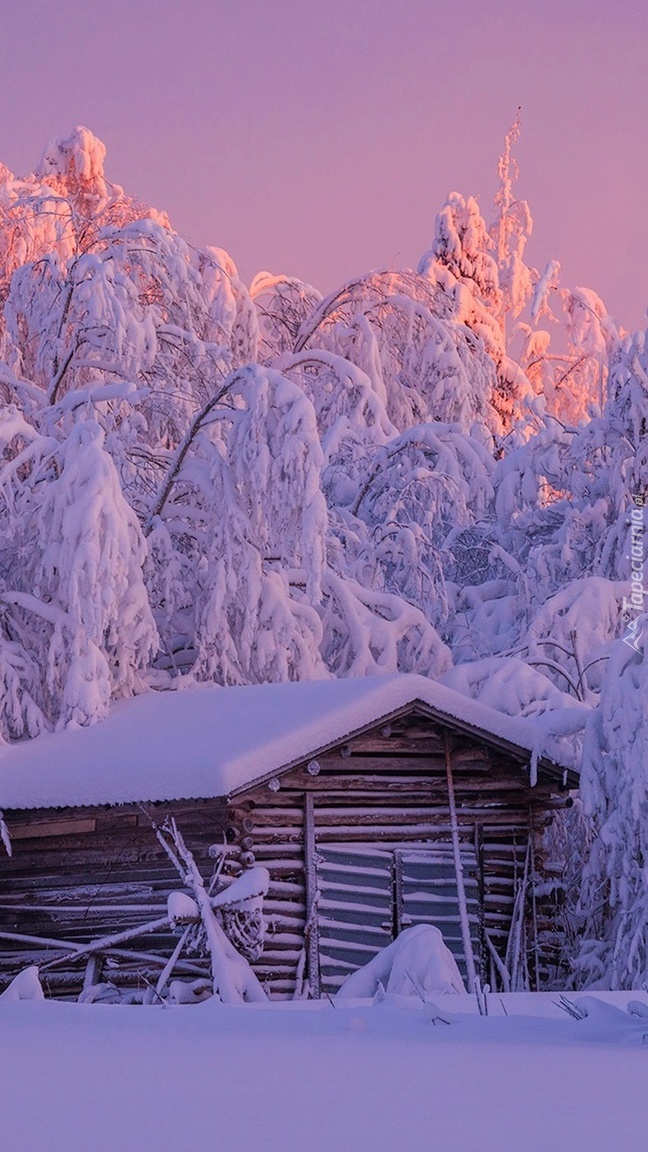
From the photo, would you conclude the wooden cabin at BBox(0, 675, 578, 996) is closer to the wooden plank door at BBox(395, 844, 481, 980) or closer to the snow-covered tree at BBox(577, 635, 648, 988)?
the wooden plank door at BBox(395, 844, 481, 980)

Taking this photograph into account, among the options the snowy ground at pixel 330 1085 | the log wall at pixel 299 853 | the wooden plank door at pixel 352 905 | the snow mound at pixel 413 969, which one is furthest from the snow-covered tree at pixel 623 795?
the snowy ground at pixel 330 1085

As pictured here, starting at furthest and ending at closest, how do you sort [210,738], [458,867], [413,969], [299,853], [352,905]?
[458,867] → [352,905] → [299,853] → [210,738] → [413,969]

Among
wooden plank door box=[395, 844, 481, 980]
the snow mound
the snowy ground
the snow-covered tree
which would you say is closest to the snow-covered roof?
the snow-covered tree

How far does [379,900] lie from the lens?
56.4ft

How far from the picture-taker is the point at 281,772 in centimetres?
1600

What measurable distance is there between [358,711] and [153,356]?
20.9 ft

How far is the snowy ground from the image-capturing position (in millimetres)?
4238

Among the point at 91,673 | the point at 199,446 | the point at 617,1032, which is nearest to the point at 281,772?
the point at 91,673

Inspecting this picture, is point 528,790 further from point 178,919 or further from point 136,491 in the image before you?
point 136,491

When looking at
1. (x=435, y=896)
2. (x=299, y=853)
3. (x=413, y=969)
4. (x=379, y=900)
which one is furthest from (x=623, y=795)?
(x=413, y=969)

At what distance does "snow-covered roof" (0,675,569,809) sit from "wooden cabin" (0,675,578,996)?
21mm

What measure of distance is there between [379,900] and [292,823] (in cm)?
123

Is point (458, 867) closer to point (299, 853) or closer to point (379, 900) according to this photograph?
point (379, 900)

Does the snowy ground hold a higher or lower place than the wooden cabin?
lower
